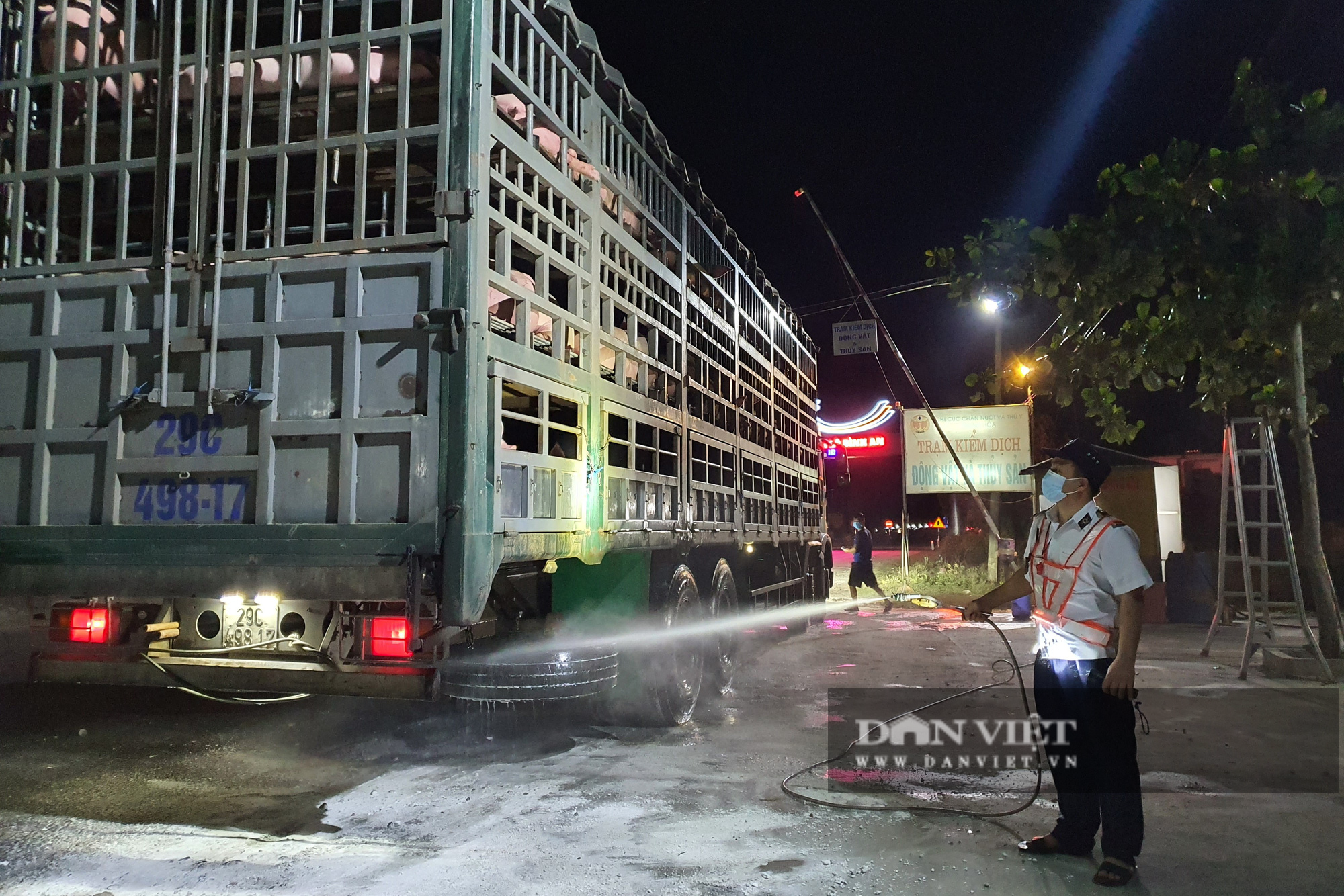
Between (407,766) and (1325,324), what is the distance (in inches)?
366

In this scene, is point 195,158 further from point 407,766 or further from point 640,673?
point 640,673

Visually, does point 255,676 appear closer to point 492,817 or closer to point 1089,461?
point 492,817

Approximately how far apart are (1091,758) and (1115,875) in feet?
1.37

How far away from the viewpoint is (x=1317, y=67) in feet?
32.3

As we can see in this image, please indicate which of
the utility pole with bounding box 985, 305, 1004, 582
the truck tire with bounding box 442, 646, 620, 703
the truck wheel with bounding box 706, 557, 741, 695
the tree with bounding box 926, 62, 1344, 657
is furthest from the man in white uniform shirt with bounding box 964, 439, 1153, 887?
the utility pole with bounding box 985, 305, 1004, 582

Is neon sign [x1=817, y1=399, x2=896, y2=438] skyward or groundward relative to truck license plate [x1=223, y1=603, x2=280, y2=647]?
skyward

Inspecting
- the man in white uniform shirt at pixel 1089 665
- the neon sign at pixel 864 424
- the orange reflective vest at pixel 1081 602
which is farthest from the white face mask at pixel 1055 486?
the neon sign at pixel 864 424

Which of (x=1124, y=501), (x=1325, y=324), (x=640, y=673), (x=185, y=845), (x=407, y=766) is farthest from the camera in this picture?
(x=1124, y=501)

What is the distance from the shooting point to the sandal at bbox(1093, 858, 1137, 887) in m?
3.39

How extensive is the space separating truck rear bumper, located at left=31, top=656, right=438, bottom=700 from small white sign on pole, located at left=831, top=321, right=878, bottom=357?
40.2 feet

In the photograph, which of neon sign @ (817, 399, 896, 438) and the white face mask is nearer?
the white face mask

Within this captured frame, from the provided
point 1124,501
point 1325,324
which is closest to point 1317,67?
point 1325,324

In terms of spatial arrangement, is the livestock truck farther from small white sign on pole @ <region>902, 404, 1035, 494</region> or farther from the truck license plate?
small white sign on pole @ <region>902, 404, 1035, 494</region>

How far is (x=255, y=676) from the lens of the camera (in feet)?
14.1
